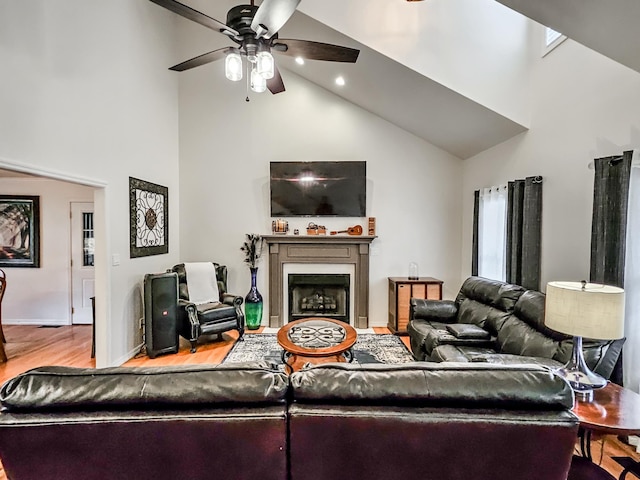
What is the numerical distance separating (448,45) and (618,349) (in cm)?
325

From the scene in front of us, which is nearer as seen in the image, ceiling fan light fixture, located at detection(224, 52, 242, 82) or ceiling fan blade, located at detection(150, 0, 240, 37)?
ceiling fan blade, located at detection(150, 0, 240, 37)

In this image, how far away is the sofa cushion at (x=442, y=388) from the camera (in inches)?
50.6

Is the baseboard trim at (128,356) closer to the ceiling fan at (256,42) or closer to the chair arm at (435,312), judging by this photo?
the ceiling fan at (256,42)

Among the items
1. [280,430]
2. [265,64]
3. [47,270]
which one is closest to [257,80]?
[265,64]

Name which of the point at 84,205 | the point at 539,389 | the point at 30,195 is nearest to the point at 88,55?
the point at 84,205

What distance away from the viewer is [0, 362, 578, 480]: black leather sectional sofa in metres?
1.25

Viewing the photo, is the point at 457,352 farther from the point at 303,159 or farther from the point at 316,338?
the point at 303,159

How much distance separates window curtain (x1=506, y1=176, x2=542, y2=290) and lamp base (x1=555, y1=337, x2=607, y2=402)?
1683 mm

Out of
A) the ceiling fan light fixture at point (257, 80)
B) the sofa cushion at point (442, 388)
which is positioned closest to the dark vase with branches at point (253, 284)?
the ceiling fan light fixture at point (257, 80)

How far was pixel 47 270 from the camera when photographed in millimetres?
5461

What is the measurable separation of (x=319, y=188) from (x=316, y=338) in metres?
2.77

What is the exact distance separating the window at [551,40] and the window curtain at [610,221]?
1480 mm

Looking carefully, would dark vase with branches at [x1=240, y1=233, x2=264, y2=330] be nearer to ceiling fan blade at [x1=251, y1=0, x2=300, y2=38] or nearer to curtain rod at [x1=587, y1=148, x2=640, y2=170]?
ceiling fan blade at [x1=251, y1=0, x2=300, y2=38]

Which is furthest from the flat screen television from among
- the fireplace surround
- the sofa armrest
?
the sofa armrest
